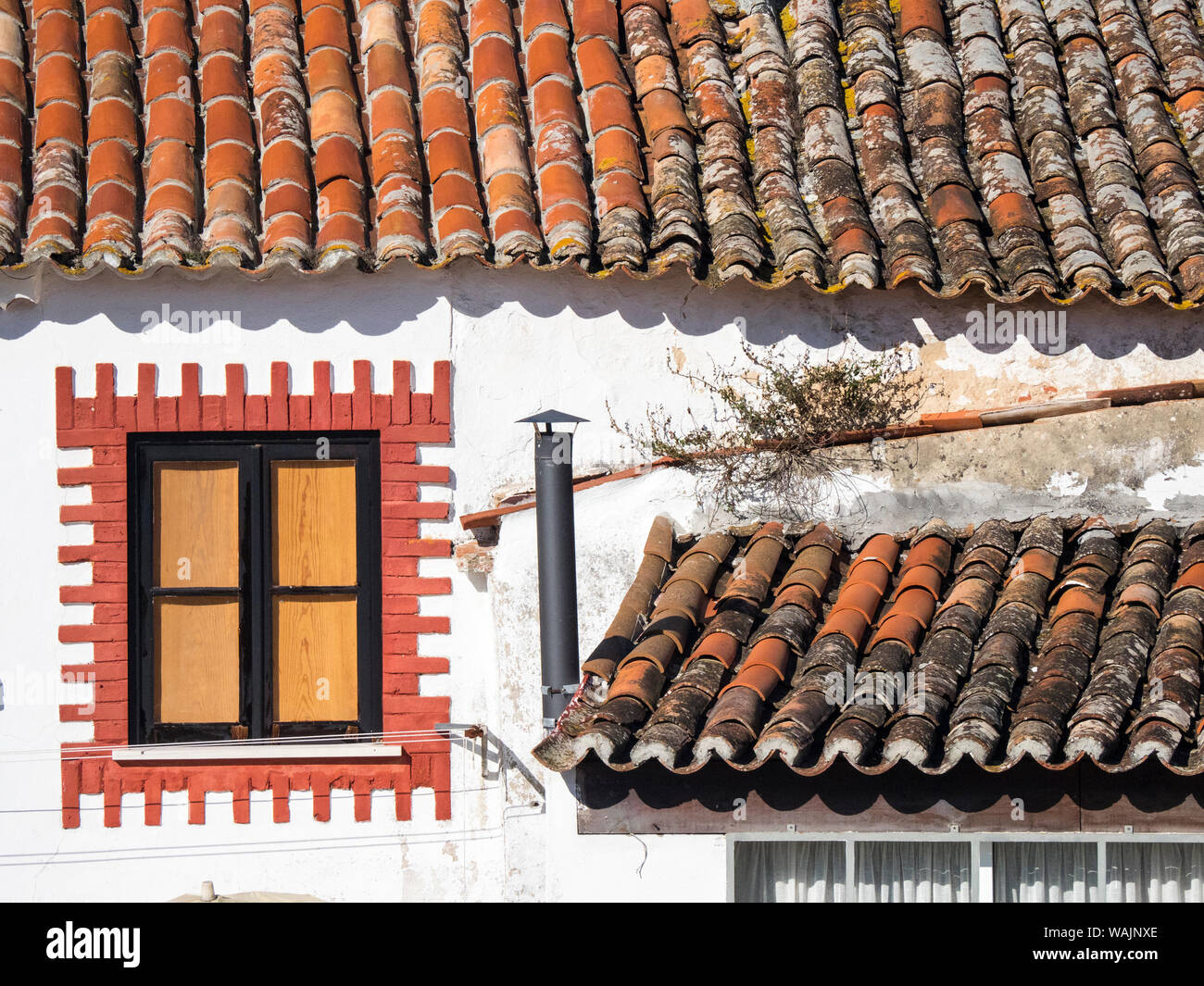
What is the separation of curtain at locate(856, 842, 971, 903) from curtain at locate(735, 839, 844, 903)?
0.39 feet

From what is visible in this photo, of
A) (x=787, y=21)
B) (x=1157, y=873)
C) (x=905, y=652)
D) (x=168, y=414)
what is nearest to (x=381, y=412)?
(x=168, y=414)

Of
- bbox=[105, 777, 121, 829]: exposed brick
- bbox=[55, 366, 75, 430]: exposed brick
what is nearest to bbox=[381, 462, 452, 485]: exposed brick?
bbox=[55, 366, 75, 430]: exposed brick

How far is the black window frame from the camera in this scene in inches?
303

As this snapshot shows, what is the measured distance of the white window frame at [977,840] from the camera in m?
→ 6.17

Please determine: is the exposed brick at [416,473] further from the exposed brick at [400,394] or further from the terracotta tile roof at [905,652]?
the terracotta tile roof at [905,652]

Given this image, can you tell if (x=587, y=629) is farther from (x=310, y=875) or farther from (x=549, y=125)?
(x=549, y=125)

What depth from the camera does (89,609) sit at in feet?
24.9

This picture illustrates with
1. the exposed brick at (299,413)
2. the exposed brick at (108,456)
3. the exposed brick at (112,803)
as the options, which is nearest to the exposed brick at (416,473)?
the exposed brick at (299,413)

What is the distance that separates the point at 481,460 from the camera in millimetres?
7742

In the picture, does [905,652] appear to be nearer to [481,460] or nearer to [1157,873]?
[1157,873]

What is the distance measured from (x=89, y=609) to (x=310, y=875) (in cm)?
172

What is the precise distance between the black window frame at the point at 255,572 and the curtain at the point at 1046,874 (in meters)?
3.13

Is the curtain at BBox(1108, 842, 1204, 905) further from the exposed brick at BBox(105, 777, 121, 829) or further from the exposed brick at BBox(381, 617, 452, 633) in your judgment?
the exposed brick at BBox(105, 777, 121, 829)

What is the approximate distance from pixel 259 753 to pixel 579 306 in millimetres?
2764
